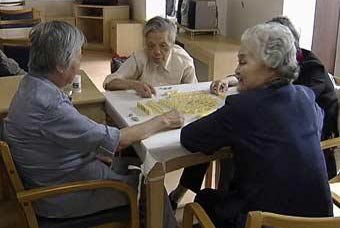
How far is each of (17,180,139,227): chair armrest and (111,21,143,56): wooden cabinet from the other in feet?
16.7

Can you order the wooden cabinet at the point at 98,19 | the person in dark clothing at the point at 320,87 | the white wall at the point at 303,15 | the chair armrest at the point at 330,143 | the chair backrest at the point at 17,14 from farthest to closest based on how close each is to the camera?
the wooden cabinet at the point at 98,19 → the chair backrest at the point at 17,14 → the white wall at the point at 303,15 → the person in dark clothing at the point at 320,87 → the chair armrest at the point at 330,143

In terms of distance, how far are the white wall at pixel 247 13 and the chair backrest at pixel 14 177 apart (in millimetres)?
2523

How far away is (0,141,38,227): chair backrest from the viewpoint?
1.52 m

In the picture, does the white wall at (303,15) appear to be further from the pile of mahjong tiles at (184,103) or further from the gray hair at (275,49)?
the gray hair at (275,49)

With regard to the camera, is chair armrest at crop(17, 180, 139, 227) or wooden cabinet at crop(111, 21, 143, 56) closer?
chair armrest at crop(17, 180, 139, 227)

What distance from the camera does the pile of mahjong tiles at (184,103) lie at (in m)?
2.02

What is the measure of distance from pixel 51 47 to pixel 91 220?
0.65m

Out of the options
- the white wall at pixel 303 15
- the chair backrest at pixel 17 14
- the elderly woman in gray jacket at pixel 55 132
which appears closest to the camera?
the elderly woman in gray jacket at pixel 55 132

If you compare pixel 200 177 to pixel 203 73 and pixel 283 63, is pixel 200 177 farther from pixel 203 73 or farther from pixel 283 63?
pixel 203 73

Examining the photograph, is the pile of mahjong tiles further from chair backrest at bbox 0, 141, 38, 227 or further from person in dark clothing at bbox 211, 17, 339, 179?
chair backrest at bbox 0, 141, 38, 227

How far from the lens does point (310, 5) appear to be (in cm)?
345

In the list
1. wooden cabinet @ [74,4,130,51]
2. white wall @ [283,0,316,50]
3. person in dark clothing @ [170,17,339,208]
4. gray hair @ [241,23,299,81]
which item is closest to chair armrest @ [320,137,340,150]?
person in dark clothing @ [170,17,339,208]

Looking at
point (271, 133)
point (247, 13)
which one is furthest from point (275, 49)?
point (247, 13)

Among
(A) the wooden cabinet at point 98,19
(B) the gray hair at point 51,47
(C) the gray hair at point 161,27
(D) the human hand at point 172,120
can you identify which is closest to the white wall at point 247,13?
(C) the gray hair at point 161,27
